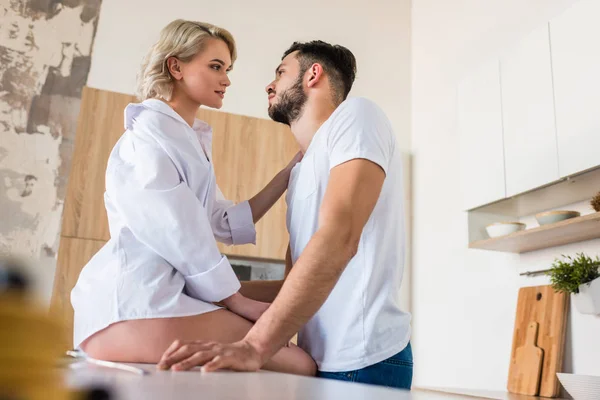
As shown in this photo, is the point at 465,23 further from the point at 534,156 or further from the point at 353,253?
the point at 353,253

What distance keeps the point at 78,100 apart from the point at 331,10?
7.08 ft

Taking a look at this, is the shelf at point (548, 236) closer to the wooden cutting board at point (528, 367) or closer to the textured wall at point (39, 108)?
the wooden cutting board at point (528, 367)

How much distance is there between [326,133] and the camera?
1432 mm

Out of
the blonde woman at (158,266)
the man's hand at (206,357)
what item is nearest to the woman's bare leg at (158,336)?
the blonde woman at (158,266)

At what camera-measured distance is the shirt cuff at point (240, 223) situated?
1679 mm

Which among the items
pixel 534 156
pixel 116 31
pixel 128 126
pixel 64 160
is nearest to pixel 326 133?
pixel 128 126

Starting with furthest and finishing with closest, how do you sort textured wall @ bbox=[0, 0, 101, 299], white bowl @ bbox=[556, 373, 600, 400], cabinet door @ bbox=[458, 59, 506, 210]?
1. textured wall @ bbox=[0, 0, 101, 299]
2. cabinet door @ bbox=[458, 59, 506, 210]
3. white bowl @ bbox=[556, 373, 600, 400]

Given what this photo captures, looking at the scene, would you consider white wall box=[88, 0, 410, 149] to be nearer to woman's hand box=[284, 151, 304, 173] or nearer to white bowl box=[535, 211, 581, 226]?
white bowl box=[535, 211, 581, 226]

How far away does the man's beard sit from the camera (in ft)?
5.94

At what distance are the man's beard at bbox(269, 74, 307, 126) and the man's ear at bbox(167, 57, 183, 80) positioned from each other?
0.37m

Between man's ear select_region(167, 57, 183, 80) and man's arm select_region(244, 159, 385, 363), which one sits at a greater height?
man's ear select_region(167, 57, 183, 80)

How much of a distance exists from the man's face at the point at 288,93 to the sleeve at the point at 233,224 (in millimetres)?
339

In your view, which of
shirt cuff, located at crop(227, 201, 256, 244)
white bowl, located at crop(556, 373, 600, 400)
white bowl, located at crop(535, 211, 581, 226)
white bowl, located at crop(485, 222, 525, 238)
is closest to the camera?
shirt cuff, located at crop(227, 201, 256, 244)

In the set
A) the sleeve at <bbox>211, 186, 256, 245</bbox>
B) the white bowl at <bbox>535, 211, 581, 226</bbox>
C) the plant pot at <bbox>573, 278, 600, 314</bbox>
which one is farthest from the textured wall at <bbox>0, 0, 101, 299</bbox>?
the plant pot at <bbox>573, 278, 600, 314</bbox>
